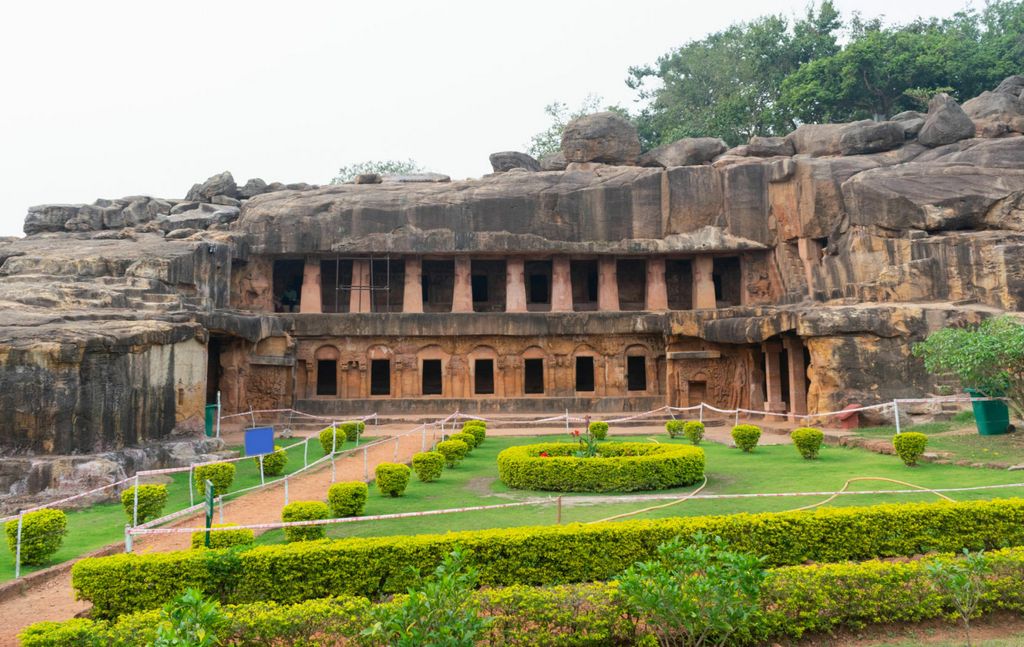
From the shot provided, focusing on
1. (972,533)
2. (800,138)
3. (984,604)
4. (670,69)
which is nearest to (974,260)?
(800,138)

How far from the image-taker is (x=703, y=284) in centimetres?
2773

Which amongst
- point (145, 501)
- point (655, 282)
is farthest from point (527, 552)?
point (655, 282)

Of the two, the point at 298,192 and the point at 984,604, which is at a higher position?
the point at 298,192

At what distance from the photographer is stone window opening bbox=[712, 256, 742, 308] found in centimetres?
3009

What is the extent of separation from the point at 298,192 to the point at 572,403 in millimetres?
13520

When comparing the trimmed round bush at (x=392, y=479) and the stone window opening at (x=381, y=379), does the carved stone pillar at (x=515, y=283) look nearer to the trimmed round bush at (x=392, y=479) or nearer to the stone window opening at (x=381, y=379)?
the stone window opening at (x=381, y=379)

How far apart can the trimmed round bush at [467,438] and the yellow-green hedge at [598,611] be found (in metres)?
10.3

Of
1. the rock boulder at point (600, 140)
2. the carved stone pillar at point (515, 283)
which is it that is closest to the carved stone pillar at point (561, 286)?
the carved stone pillar at point (515, 283)

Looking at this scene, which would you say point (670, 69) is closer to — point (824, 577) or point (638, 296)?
point (638, 296)

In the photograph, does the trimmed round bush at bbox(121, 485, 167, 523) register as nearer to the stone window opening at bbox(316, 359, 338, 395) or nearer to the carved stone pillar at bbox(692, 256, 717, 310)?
the stone window opening at bbox(316, 359, 338, 395)

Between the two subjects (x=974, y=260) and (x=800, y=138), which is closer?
(x=974, y=260)

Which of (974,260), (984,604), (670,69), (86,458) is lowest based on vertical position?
(984,604)

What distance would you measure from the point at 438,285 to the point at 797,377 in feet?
50.6

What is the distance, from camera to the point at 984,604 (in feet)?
22.4
